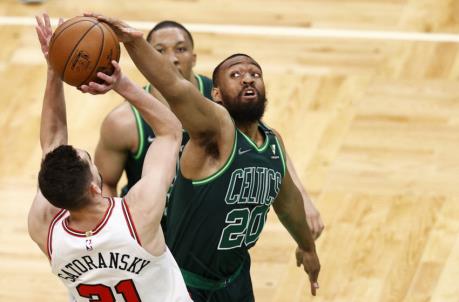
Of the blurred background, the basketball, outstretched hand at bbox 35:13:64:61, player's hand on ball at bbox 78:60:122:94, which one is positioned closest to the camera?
player's hand on ball at bbox 78:60:122:94

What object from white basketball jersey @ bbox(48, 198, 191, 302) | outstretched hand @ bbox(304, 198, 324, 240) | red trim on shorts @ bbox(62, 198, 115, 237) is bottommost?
outstretched hand @ bbox(304, 198, 324, 240)

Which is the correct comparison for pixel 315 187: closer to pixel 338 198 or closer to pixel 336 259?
pixel 338 198

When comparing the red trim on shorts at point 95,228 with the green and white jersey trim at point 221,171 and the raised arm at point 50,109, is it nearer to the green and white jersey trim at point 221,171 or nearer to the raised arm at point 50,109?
the raised arm at point 50,109

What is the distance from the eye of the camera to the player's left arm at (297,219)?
6.08m

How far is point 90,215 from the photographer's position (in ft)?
15.7

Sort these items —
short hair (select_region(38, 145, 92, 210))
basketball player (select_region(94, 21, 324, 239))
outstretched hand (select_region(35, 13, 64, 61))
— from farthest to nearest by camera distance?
basketball player (select_region(94, 21, 324, 239)), outstretched hand (select_region(35, 13, 64, 61)), short hair (select_region(38, 145, 92, 210))

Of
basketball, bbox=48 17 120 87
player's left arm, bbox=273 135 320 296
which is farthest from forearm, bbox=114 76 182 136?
player's left arm, bbox=273 135 320 296

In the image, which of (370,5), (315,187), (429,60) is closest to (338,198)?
(315,187)

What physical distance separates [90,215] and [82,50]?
74 cm

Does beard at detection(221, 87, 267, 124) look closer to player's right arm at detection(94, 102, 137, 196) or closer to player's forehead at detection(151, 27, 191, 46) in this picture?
player's right arm at detection(94, 102, 137, 196)

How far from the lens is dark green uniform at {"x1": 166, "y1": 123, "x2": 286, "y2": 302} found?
5.64 m

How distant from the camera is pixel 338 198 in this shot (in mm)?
8219

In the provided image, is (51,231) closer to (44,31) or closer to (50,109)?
(50,109)

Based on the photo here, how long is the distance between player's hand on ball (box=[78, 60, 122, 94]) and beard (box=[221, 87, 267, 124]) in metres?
0.83
